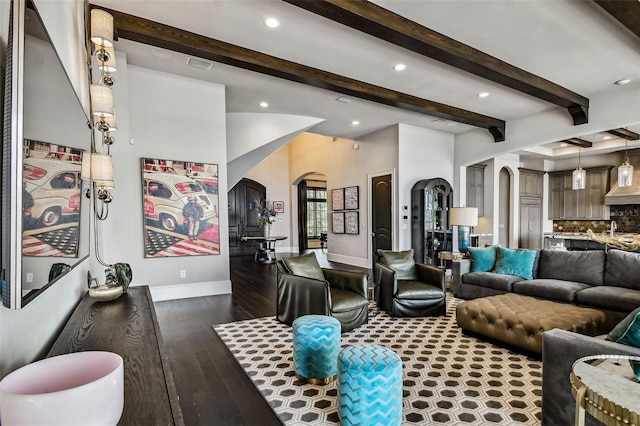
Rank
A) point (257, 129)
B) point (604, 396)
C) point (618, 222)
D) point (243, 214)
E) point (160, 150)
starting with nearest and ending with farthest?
1. point (604, 396)
2. point (160, 150)
3. point (257, 129)
4. point (618, 222)
5. point (243, 214)

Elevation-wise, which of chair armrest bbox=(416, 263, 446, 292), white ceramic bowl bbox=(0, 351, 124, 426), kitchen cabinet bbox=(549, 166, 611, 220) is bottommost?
chair armrest bbox=(416, 263, 446, 292)

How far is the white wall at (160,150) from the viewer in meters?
4.36

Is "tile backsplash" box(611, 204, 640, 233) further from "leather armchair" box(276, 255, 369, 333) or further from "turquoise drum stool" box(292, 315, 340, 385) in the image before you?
"turquoise drum stool" box(292, 315, 340, 385)

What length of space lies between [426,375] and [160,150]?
444 centimetres

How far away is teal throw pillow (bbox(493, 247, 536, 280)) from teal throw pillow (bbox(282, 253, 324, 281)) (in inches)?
104

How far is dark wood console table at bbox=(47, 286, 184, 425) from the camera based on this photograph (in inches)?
38.2

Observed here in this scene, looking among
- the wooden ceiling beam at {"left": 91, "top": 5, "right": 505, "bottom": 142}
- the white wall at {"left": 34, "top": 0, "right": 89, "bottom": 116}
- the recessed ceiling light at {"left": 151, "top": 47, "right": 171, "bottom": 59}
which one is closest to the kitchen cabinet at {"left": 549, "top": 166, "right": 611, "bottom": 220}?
the wooden ceiling beam at {"left": 91, "top": 5, "right": 505, "bottom": 142}

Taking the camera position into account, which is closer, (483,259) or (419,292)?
(419,292)

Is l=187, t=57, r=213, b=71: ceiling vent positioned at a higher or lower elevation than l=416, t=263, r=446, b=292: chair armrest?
higher

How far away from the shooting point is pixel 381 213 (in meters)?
7.46

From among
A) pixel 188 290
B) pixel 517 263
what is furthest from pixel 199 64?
pixel 517 263

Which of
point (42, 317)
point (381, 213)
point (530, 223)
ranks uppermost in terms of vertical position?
point (381, 213)

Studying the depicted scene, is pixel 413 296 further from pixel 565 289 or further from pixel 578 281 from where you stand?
pixel 578 281

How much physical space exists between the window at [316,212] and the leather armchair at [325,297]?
8.63m
